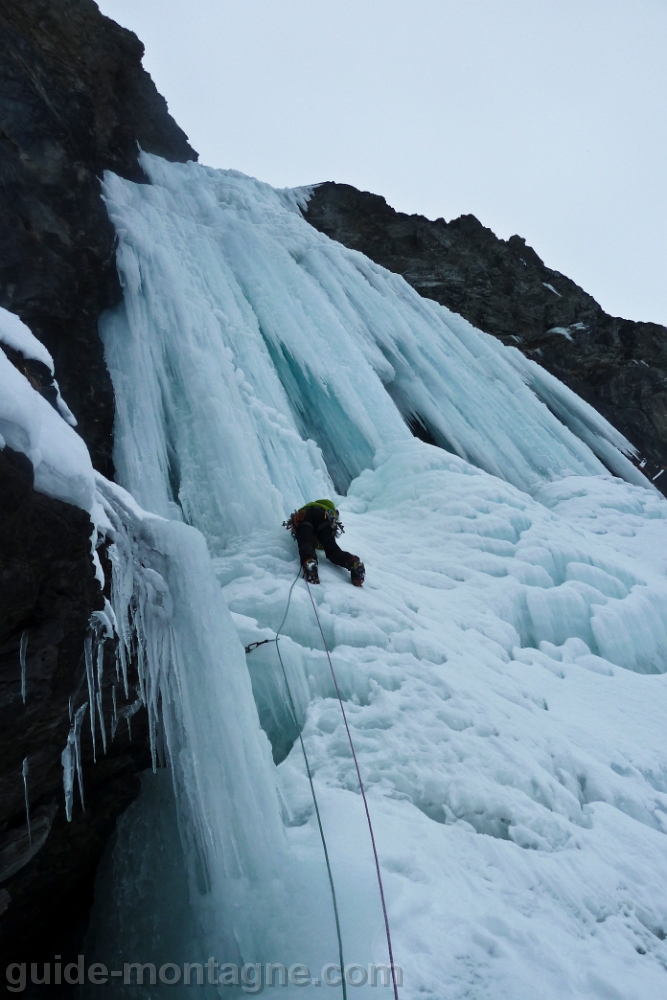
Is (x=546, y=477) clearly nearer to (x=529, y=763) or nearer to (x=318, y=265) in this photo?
(x=318, y=265)

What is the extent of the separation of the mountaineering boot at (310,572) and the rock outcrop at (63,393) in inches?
59.5

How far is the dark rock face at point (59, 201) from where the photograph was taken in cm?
571

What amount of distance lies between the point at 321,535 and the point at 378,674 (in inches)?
54.8

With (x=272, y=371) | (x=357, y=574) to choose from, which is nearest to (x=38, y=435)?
(x=357, y=574)

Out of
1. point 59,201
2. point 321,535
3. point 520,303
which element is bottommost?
point 321,535

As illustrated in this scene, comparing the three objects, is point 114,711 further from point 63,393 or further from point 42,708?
point 63,393

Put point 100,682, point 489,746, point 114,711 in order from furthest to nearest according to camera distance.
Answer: point 489,746 → point 114,711 → point 100,682

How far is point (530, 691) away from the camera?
3871 mm

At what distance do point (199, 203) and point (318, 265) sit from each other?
2.23 meters

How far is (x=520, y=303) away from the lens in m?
14.3

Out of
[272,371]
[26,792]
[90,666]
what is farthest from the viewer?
[272,371]

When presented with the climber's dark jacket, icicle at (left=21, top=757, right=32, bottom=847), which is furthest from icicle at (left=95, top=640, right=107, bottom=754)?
the climber's dark jacket

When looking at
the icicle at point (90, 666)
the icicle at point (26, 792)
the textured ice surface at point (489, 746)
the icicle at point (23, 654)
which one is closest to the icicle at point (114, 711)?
the icicle at point (90, 666)

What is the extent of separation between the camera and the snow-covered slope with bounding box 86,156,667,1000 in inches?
86.0
